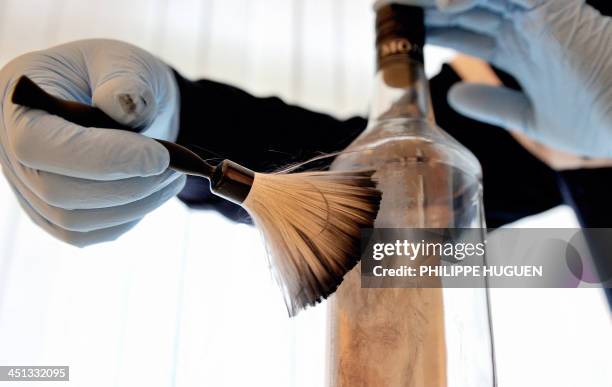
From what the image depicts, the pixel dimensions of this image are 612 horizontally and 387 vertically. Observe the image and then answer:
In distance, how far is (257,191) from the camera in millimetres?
376

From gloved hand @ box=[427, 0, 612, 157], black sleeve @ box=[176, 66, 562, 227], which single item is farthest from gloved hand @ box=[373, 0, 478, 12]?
black sleeve @ box=[176, 66, 562, 227]

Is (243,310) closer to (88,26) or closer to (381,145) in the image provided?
(381,145)

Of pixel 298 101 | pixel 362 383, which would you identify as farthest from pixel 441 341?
pixel 298 101

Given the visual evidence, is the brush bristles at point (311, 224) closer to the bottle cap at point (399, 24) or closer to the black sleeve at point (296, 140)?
the black sleeve at point (296, 140)

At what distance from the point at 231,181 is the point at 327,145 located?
27 cm

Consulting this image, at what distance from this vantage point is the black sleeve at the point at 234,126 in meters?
0.62

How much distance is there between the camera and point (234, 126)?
0.67 meters

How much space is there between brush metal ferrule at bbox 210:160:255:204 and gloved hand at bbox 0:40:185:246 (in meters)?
0.04

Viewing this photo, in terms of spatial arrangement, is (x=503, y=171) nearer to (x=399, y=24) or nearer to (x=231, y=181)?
(x=399, y=24)

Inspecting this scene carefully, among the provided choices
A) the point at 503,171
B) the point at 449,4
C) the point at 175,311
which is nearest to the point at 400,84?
the point at 449,4

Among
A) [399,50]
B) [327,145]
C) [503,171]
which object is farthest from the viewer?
[503,171]

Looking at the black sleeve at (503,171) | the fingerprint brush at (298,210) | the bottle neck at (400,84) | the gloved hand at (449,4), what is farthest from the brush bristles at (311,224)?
the black sleeve at (503,171)

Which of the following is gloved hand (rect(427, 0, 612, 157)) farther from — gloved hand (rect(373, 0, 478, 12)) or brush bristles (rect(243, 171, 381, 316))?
brush bristles (rect(243, 171, 381, 316))

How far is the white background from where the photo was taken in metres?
0.75
